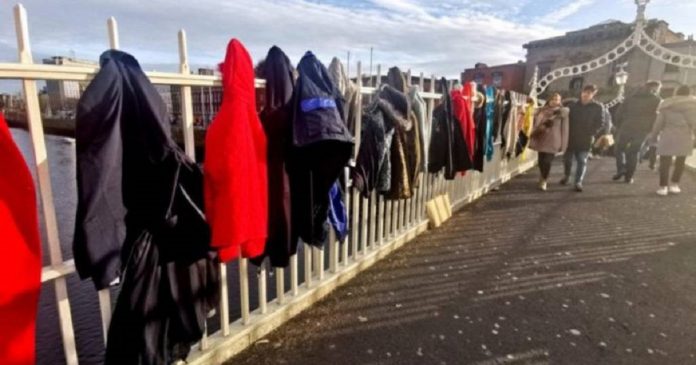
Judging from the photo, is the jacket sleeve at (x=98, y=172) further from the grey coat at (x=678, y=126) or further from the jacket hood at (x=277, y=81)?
the grey coat at (x=678, y=126)

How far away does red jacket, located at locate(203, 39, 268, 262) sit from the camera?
181 cm

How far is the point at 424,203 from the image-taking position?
4930mm

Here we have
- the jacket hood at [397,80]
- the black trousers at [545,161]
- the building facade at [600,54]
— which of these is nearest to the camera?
the jacket hood at [397,80]

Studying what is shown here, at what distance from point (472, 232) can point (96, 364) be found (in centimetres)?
424

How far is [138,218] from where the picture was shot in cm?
167

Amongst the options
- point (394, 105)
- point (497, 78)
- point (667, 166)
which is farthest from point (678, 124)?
point (497, 78)

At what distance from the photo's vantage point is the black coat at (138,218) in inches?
57.2

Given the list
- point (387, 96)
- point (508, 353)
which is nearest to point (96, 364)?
point (508, 353)

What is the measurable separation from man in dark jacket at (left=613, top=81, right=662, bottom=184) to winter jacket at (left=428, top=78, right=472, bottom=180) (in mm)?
5432

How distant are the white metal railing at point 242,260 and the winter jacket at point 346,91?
96 mm

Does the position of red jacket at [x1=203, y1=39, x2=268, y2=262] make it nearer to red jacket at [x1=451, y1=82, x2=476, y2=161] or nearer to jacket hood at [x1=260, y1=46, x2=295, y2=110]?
jacket hood at [x1=260, y1=46, x2=295, y2=110]

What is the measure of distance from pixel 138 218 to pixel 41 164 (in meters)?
0.43

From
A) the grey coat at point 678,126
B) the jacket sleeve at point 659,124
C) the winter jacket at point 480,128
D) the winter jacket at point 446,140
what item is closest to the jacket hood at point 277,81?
the winter jacket at point 446,140

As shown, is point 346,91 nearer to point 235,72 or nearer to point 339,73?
point 339,73
